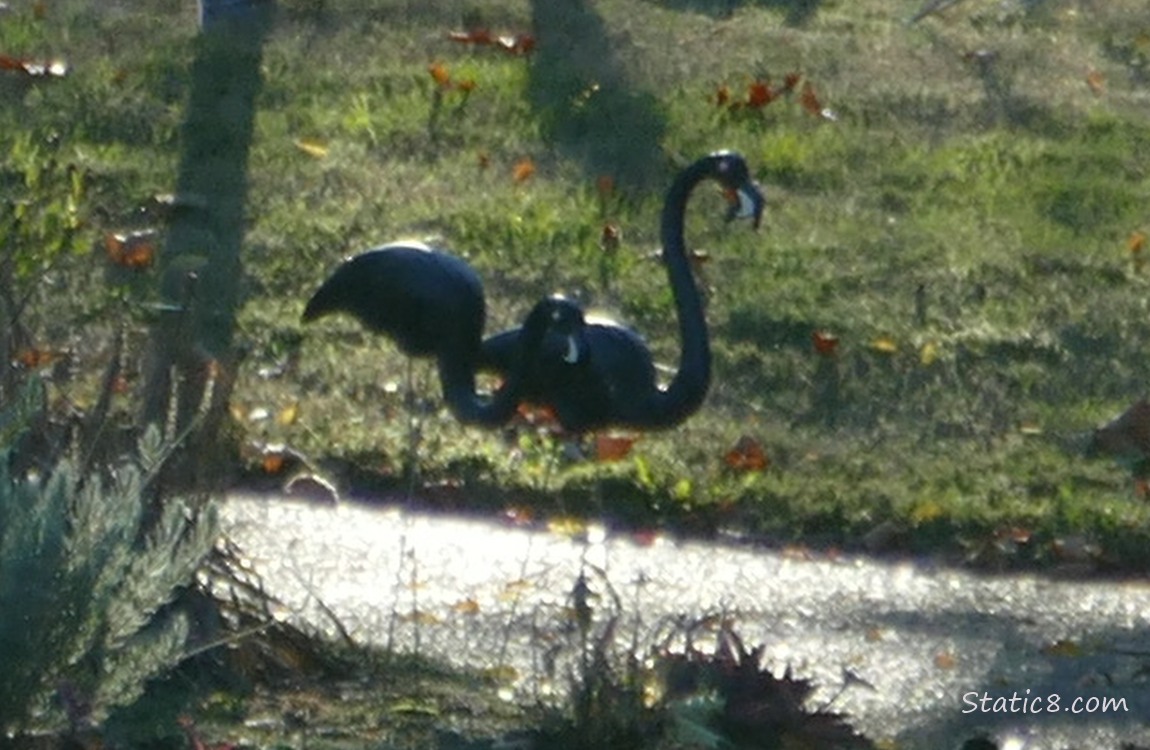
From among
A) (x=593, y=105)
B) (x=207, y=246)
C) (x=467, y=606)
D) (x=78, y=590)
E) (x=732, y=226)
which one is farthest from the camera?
(x=593, y=105)

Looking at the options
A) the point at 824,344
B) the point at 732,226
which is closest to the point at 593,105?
the point at 732,226

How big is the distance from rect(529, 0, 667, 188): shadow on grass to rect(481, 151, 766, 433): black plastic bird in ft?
13.4

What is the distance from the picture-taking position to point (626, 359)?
17.4 ft

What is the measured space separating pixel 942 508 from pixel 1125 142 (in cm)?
383

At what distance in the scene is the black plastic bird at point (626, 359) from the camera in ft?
17.0

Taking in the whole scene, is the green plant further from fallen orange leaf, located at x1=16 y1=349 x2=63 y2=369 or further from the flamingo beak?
the flamingo beak

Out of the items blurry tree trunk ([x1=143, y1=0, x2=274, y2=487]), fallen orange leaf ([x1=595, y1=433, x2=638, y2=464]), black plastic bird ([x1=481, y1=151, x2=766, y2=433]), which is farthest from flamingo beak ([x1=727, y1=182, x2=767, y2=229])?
fallen orange leaf ([x1=595, y1=433, x2=638, y2=464])

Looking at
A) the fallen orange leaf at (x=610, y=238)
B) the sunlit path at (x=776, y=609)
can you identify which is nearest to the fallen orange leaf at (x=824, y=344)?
the fallen orange leaf at (x=610, y=238)

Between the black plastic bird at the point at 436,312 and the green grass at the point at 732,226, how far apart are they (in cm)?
97

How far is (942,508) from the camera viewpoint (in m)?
7.04

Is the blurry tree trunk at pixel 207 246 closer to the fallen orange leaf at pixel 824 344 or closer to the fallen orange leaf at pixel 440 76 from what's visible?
the fallen orange leaf at pixel 440 76

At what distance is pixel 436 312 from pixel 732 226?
3871mm

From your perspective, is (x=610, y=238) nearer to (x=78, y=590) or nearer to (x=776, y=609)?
(x=776, y=609)

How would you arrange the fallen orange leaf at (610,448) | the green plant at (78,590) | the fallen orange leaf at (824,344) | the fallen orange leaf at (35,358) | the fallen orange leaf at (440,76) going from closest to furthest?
1. the green plant at (78,590)
2. the fallen orange leaf at (35,358)
3. the fallen orange leaf at (610,448)
4. the fallen orange leaf at (824,344)
5. the fallen orange leaf at (440,76)
